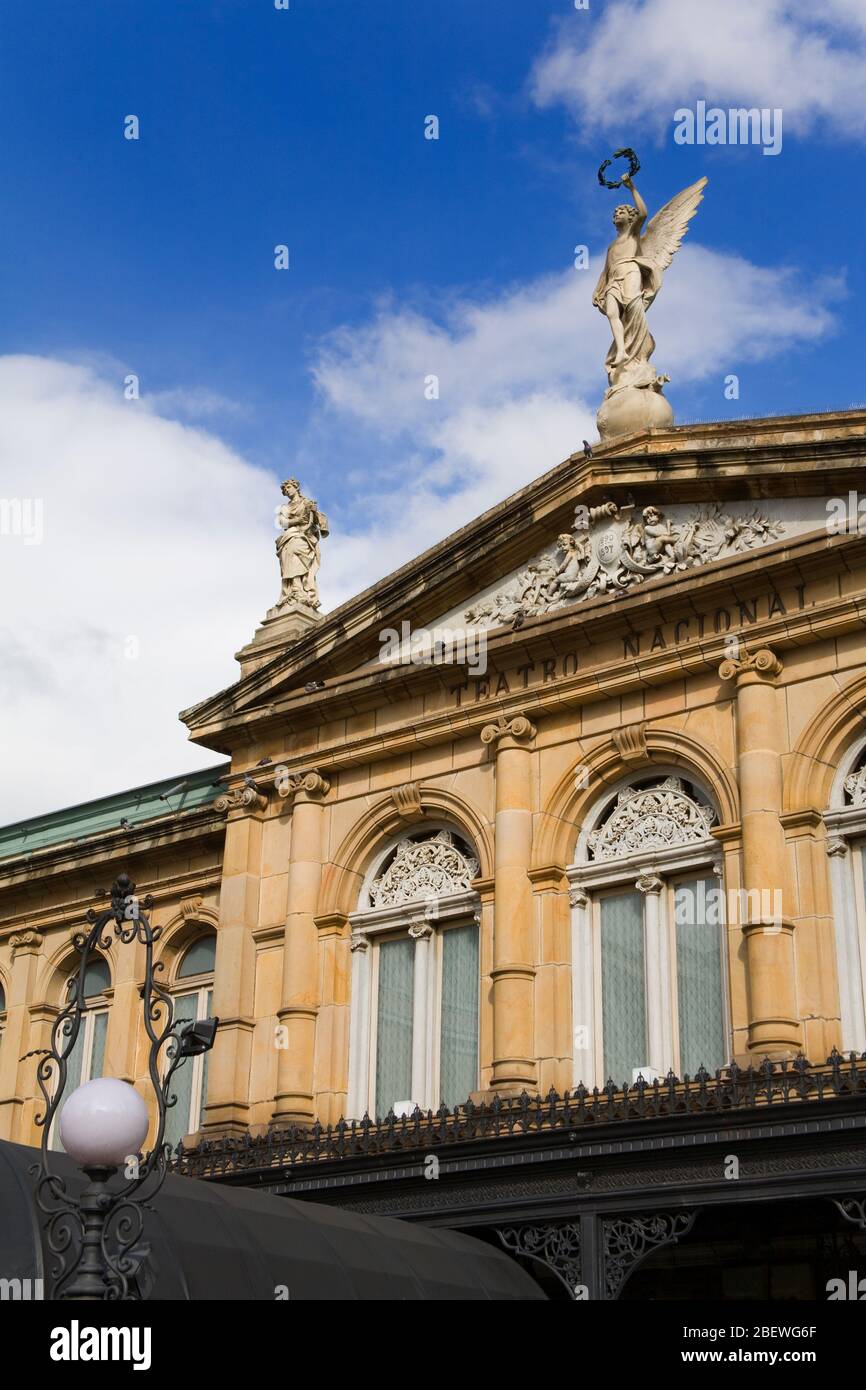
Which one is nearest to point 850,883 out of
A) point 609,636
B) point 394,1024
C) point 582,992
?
point 582,992

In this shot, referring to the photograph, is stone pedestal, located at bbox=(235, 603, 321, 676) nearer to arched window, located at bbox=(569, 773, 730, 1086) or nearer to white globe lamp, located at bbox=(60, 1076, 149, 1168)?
arched window, located at bbox=(569, 773, 730, 1086)

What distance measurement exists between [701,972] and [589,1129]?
2.61 metres

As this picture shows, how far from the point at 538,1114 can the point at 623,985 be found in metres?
2.21

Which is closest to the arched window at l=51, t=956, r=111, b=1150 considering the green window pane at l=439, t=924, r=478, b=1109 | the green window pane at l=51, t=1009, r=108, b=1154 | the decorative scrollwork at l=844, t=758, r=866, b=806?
the green window pane at l=51, t=1009, r=108, b=1154

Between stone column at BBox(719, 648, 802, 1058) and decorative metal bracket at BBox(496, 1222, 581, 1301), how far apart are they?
2650 mm

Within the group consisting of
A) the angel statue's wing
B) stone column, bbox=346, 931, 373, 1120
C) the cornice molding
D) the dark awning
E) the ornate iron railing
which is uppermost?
the angel statue's wing

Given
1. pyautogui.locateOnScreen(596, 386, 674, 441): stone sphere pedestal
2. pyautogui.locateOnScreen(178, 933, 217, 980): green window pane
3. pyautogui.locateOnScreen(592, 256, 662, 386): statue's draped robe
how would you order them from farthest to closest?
pyautogui.locateOnScreen(178, 933, 217, 980): green window pane, pyautogui.locateOnScreen(592, 256, 662, 386): statue's draped robe, pyautogui.locateOnScreen(596, 386, 674, 441): stone sphere pedestal

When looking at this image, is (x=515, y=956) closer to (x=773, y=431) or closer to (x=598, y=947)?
(x=598, y=947)

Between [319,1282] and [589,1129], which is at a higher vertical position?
[589,1129]

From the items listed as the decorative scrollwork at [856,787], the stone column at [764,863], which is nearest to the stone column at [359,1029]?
the stone column at [764,863]

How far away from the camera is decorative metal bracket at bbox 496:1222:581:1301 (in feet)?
56.1
